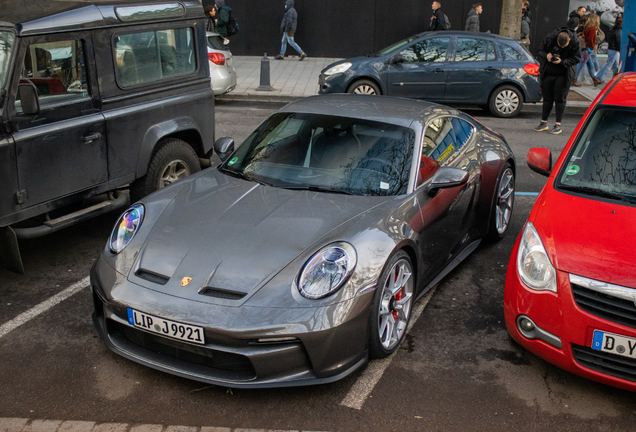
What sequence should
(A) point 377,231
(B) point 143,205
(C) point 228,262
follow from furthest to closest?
1. (B) point 143,205
2. (A) point 377,231
3. (C) point 228,262

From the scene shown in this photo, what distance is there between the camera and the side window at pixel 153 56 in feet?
19.3

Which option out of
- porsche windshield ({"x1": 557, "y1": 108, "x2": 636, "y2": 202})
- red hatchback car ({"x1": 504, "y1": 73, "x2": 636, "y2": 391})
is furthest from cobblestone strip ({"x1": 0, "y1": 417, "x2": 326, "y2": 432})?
porsche windshield ({"x1": 557, "y1": 108, "x2": 636, "y2": 202})

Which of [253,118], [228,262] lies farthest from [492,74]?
[228,262]

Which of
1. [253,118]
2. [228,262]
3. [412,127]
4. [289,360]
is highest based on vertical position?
[412,127]

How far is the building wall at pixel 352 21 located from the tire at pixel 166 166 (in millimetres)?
15421

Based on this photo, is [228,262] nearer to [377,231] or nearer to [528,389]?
[377,231]

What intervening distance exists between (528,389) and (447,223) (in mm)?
1421

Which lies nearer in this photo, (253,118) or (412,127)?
(412,127)

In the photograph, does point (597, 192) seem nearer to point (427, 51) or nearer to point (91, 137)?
point (91, 137)

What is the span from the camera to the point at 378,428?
11.3ft

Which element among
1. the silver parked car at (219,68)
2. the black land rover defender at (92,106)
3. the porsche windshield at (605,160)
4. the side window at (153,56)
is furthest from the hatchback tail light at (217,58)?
the porsche windshield at (605,160)

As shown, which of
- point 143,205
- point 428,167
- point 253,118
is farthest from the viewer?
point 253,118

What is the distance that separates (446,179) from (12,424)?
3049mm

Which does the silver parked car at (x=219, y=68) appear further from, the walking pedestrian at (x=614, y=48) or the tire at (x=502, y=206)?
the walking pedestrian at (x=614, y=48)
